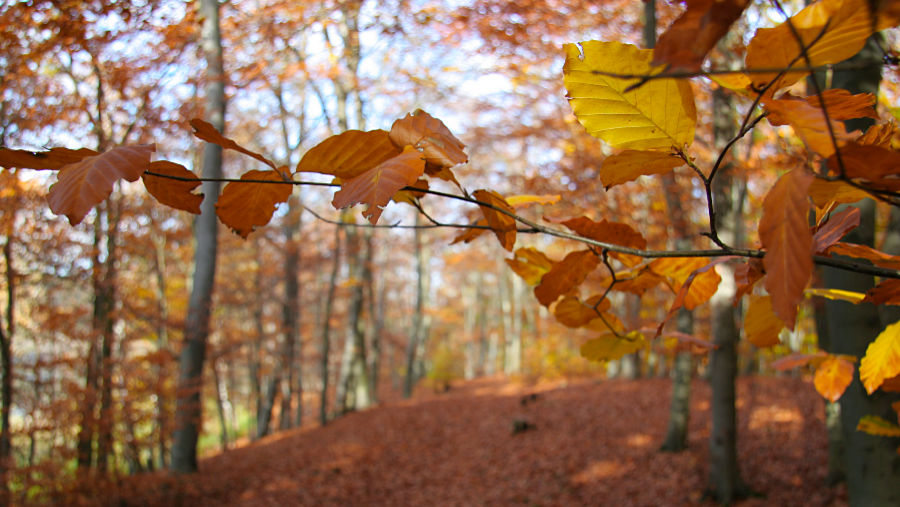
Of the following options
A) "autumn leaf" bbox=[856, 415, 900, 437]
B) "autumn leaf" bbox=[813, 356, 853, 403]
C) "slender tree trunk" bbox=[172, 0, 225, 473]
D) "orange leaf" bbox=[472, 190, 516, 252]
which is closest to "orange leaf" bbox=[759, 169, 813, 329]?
"orange leaf" bbox=[472, 190, 516, 252]

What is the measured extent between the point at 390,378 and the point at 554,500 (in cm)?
3610

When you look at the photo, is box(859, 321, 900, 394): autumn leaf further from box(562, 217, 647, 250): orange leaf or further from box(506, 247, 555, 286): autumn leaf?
box(506, 247, 555, 286): autumn leaf

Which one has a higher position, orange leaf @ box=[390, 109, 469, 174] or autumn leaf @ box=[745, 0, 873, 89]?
autumn leaf @ box=[745, 0, 873, 89]

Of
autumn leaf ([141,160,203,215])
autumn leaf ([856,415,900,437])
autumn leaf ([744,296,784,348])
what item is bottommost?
autumn leaf ([856,415,900,437])

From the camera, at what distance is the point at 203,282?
795 centimetres

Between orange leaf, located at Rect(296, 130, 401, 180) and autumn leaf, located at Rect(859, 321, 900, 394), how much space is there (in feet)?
2.90

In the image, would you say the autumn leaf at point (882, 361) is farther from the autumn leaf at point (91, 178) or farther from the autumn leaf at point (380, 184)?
the autumn leaf at point (91, 178)

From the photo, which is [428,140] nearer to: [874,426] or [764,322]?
[764,322]

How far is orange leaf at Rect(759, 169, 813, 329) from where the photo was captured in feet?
1.48

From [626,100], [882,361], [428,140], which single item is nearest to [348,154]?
[428,140]

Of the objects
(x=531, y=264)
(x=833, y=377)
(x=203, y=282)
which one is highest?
(x=203, y=282)

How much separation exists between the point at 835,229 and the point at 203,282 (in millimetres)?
8387

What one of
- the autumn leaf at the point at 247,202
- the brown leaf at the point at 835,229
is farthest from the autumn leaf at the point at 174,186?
the brown leaf at the point at 835,229

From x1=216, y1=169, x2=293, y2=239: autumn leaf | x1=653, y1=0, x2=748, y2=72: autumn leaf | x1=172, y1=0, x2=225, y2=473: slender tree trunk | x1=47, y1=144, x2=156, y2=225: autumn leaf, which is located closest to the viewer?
x1=653, y1=0, x2=748, y2=72: autumn leaf
